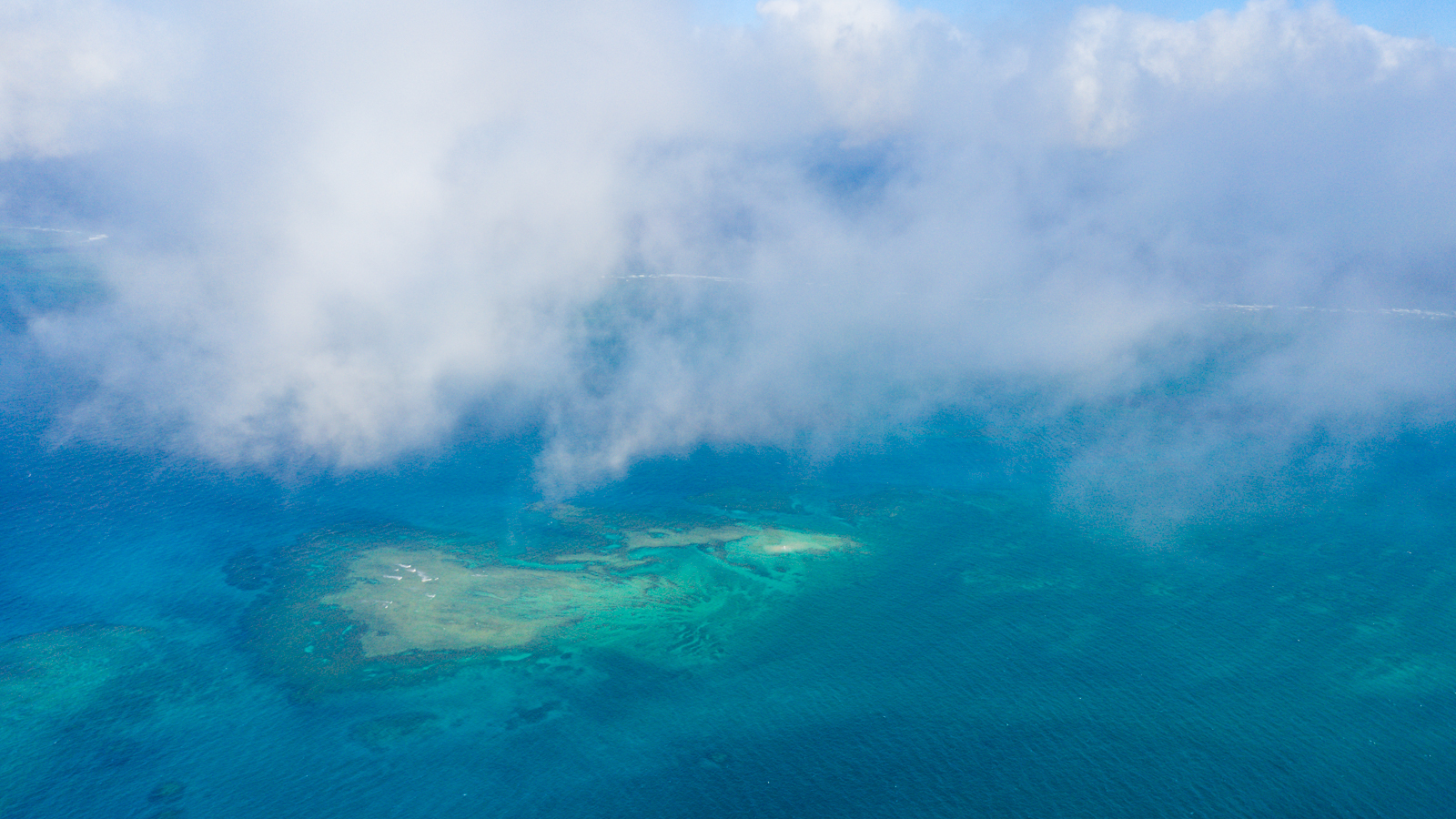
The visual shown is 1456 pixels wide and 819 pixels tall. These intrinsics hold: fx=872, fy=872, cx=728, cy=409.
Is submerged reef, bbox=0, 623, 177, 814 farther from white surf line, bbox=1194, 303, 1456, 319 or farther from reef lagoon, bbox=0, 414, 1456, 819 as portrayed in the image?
white surf line, bbox=1194, 303, 1456, 319

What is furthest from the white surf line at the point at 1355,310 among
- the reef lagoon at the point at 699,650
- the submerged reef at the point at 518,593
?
the submerged reef at the point at 518,593

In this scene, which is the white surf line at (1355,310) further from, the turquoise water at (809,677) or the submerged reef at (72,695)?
the submerged reef at (72,695)

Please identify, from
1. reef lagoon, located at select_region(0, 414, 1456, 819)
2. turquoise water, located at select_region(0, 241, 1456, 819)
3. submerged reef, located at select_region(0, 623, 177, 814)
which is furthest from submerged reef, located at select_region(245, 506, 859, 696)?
submerged reef, located at select_region(0, 623, 177, 814)

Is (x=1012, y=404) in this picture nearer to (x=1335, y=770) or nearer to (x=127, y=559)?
(x=1335, y=770)

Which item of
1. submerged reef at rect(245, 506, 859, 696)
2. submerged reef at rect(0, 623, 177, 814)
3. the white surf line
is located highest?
the white surf line

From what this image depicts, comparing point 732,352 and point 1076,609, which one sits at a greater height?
point 732,352

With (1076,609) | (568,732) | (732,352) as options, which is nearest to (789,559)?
(1076,609)

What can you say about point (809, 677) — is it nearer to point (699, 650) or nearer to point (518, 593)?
point (699, 650)
